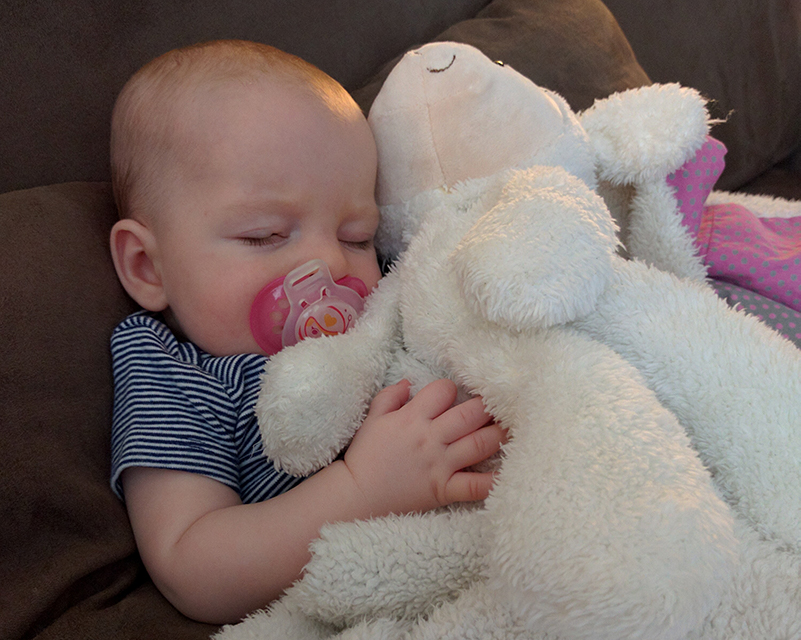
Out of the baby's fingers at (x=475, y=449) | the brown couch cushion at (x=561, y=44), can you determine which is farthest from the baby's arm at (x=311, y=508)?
the brown couch cushion at (x=561, y=44)

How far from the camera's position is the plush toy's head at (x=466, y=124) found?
705 millimetres

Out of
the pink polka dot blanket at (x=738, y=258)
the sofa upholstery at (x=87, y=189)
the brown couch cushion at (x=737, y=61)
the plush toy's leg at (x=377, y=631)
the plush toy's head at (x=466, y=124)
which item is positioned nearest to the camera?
the plush toy's leg at (x=377, y=631)

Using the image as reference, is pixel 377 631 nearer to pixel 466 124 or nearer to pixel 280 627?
pixel 280 627

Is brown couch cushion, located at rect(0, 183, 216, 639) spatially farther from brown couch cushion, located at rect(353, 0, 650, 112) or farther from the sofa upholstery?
brown couch cushion, located at rect(353, 0, 650, 112)

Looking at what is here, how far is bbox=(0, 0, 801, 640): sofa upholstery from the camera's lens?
576mm

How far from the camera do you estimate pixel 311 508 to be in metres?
0.60

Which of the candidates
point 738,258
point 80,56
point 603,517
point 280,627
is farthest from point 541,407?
point 80,56

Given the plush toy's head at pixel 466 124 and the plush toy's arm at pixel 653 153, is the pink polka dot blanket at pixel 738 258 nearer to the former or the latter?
the plush toy's arm at pixel 653 153

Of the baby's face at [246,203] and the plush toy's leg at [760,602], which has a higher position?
the baby's face at [246,203]

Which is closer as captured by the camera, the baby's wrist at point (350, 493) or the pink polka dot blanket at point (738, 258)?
the baby's wrist at point (350, 493)

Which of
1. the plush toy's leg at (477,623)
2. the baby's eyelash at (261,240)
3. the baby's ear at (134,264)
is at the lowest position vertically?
the plush toy's leg at (477,623)

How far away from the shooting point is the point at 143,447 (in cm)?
63

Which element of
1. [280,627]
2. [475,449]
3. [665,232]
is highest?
[665,232]

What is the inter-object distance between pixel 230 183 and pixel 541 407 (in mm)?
483
